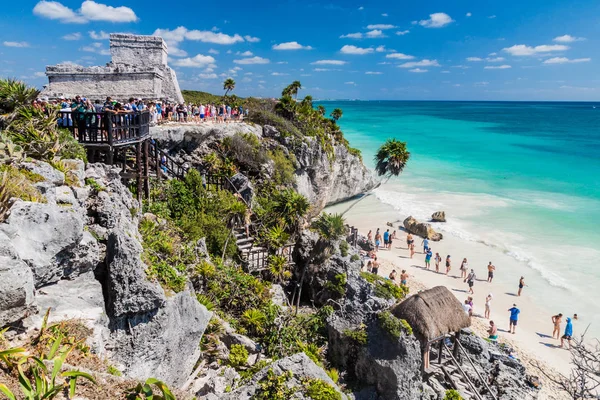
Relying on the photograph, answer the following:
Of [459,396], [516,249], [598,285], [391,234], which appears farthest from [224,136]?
[598,285]

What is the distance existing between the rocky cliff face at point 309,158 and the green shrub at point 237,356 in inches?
526

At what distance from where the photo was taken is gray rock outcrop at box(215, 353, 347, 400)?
20.9ft

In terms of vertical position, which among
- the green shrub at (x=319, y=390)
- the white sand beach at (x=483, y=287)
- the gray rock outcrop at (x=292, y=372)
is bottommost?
the white sand beach at (x=483, y=287)

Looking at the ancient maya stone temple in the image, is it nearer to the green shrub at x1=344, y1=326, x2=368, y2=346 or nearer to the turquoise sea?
the green shrub at x1=344, y1=326, x2=368, y2=346

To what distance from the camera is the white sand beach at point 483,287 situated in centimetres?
1552

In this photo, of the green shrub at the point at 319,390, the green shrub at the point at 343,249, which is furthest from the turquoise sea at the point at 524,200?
the green shrub at the point at 319,390

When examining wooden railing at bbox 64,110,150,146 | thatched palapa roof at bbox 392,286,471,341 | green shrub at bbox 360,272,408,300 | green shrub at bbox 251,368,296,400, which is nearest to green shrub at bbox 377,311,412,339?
thatched palapa roof at bbox 392,286,471,341

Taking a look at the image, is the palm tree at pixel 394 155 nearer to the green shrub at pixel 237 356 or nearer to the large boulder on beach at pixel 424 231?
the large boulder on beach at pixel 424 231

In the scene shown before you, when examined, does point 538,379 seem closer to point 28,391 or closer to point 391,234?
point 391,234

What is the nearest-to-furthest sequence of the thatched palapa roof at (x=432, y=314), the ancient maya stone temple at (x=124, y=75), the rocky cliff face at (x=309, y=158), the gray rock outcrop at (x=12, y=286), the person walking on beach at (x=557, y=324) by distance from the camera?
the gray rock outcrop at (x=12, y=286)
the thatched palapa roof at (x=432, y=314)
the person walking on beach at (x=557, y=324)
the rocky cliff face at (x=309, y=158)
the ancient maya stone temple at (x=124, y=75)

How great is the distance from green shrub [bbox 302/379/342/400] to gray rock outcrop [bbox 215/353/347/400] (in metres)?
0.10

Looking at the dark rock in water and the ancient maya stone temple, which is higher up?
the ancient maya stone temple

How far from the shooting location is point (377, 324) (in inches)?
414

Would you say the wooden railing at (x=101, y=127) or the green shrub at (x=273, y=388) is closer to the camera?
the green shrub at (x=273, y=388)
